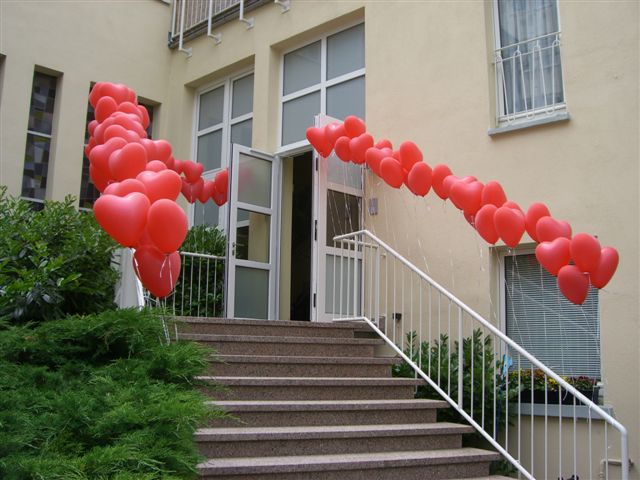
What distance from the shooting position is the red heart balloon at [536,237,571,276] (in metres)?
4.34

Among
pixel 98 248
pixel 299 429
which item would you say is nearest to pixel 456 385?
pixel 299 429

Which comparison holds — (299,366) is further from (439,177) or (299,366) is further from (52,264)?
(52,264)

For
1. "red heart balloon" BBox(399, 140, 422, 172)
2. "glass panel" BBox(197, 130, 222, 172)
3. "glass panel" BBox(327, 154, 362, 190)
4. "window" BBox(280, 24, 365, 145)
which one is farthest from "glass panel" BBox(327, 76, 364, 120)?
"glass panel" BBox(197, 130, 222, 172)

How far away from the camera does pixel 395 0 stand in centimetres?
700

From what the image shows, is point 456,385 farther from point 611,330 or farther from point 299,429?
point 299,429

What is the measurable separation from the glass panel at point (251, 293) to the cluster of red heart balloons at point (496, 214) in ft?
6.03

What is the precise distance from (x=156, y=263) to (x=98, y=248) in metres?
1.92

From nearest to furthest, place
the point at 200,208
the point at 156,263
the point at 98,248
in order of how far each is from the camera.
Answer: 1. the point at 156,263
2. the point at 98,248
3. the point at 200,208

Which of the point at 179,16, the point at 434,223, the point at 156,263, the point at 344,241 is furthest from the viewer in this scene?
the point at 179,16

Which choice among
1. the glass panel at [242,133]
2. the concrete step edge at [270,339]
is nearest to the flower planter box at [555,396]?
the concrete step edge at [270,339]

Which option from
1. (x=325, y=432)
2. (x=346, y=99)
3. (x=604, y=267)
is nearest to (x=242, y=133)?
(x=346, y=99)

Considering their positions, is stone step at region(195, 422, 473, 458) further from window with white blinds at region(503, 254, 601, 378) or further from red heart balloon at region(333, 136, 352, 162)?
red heart balloon at region(333, 136, 352, 162)

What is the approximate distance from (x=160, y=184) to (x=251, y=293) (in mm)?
3252

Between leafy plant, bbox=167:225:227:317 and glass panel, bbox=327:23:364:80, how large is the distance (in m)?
2.38
